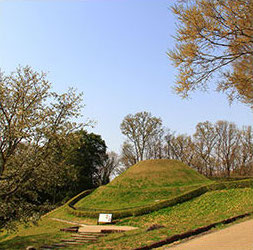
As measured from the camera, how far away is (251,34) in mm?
9672

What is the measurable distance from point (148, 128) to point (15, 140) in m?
40.0

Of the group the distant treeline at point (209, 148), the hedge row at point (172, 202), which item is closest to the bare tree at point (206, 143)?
the distant treeline at point (209, 148)

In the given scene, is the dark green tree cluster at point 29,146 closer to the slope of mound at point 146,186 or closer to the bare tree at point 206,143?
the slope of mound at point 146,186

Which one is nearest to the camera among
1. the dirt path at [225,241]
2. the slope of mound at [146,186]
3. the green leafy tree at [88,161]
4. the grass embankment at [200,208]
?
the dirt path at [225,241]

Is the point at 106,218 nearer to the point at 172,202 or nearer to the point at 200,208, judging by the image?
the point at 172,202

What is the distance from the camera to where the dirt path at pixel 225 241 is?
7.09 metres

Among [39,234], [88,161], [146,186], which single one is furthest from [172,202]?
[88,161]

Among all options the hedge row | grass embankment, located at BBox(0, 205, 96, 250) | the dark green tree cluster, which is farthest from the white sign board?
the dark green tree cluster

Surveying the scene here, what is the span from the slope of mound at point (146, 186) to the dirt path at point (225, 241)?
58.2 ft

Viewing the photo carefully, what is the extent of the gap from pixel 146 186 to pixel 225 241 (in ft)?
82.3

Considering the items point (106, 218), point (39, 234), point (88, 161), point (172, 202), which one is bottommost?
point (39, 234)

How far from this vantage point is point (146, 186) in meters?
32.4

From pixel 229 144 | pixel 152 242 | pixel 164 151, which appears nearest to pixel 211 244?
pixel 152 242

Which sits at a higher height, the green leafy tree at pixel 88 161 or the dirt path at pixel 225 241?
the green leafy tree at pixel 88 161
